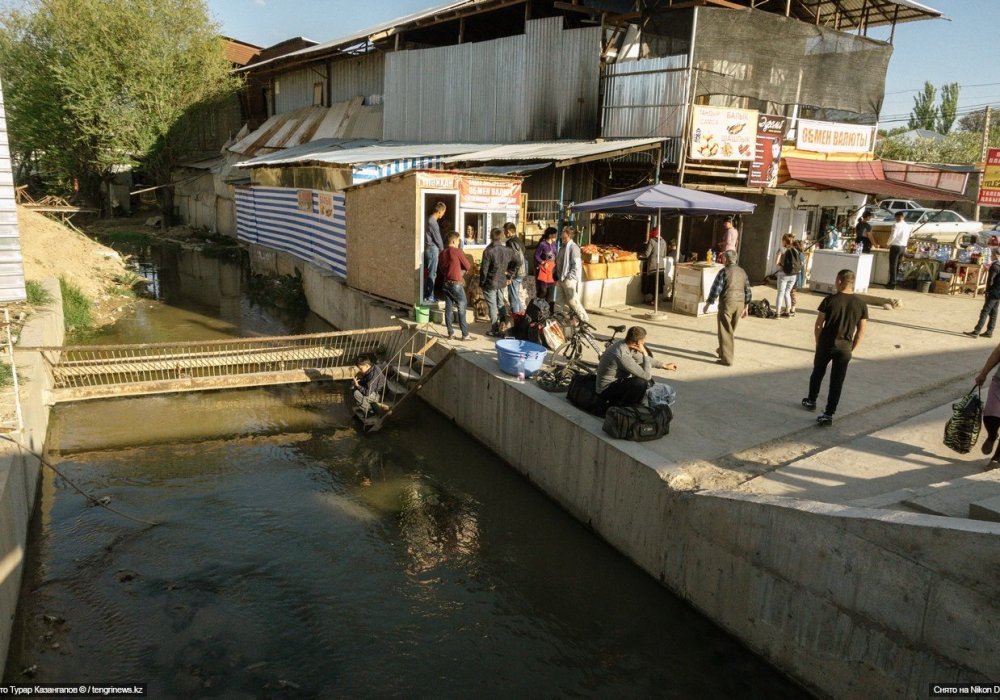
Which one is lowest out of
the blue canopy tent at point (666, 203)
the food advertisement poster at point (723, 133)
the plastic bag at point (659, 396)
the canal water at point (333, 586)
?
the canal water at point (333, 586)

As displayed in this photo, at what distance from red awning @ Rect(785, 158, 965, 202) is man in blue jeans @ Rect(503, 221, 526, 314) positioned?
847cm

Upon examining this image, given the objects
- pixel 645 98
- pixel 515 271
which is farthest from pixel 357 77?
pixel 515 271

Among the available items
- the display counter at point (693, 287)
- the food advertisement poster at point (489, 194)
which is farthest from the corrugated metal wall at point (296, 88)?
the display counter at point (693, 287)

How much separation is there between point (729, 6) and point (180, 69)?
26.9m

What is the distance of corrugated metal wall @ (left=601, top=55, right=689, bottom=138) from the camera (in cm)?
1478

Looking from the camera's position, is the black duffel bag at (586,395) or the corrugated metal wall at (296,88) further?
the corrugated metal wall at (296,88)

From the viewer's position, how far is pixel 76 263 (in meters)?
19.0

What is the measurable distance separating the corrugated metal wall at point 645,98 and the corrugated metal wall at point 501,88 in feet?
1.61

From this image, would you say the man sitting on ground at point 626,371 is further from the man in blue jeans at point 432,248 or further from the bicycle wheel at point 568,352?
the man in blue jeans at point 432,248

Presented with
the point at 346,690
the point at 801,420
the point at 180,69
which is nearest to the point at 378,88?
the point at 180,69

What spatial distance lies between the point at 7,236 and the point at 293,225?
9709 millimetres

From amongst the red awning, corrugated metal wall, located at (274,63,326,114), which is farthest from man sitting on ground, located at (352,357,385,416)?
corrugated metal wall, located at (274,63,326,114)

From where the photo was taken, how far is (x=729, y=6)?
14734 mm

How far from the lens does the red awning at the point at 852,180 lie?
1616 centimetres
